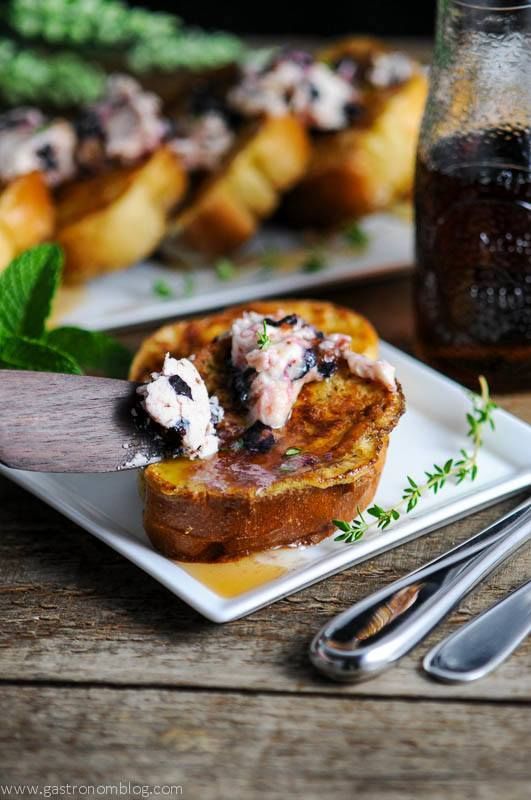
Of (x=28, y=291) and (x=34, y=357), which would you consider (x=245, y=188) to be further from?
(x=34, y=357)

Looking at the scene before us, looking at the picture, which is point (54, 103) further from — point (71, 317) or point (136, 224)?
point (71, 317)

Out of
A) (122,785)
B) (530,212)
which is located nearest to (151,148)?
(530,212)

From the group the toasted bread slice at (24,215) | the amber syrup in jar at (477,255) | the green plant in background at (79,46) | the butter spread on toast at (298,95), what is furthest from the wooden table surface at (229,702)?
the green plant in background at (79,46)

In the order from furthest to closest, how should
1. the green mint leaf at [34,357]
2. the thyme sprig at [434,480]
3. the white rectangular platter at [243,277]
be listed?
the white rectangular platter at [243,277] → the green mint leaf at [34,357] → the thyme sprig at [434,480]

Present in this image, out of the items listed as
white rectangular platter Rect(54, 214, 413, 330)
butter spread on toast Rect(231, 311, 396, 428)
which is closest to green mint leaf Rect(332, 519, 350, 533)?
butter spread on toast Rect(231, 311, 396, 428)

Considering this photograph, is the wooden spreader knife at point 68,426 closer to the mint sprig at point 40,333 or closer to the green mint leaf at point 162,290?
the mint sprig at point 40,333
